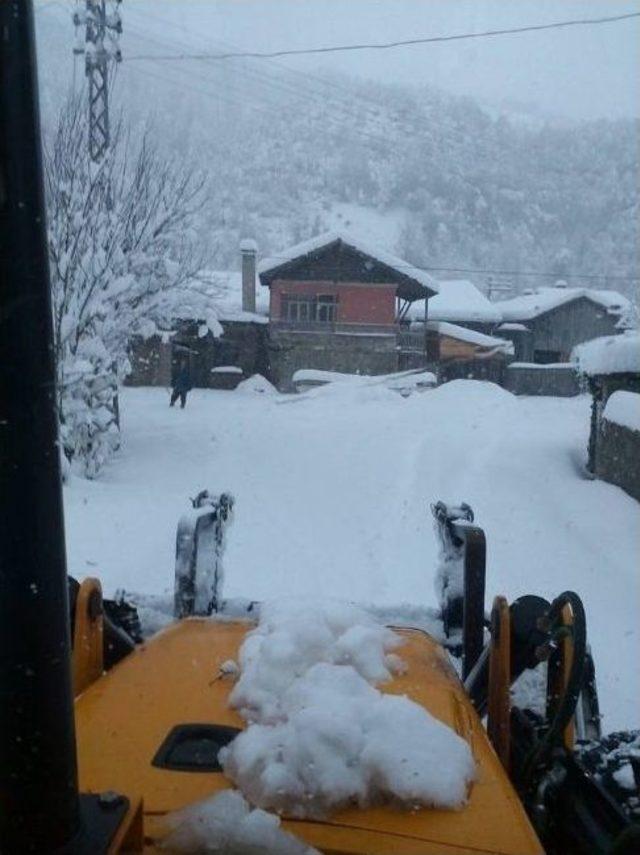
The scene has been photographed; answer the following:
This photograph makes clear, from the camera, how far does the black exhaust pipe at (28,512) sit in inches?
35.4

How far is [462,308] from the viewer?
43.6 m

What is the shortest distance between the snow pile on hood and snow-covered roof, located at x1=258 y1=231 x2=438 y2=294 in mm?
33286

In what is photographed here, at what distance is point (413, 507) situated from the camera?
10.5 meters

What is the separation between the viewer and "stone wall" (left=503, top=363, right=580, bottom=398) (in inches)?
1433

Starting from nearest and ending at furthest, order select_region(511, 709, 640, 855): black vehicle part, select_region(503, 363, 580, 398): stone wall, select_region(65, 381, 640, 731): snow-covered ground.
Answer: select_region(511, 709, 640, 855): black vehicle part
select_region(65, 381, 640, 731): snow-covered ground
select_region(503, 363, 580, 398): stone wall

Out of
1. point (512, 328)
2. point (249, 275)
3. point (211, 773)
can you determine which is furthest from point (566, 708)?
point (512, 328)

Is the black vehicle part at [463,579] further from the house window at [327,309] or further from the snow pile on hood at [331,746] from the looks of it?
the house window at [327,309]

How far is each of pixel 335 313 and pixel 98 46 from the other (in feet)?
80.0

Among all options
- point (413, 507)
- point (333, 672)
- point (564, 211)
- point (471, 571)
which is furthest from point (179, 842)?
point (564, 211)

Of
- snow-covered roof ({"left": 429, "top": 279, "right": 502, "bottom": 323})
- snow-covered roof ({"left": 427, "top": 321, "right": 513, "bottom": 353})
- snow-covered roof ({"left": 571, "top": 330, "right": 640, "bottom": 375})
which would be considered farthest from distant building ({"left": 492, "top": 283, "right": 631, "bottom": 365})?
snow-covered roof ({"left": 571, "top": 330, "right": 640, "bottom": 375})

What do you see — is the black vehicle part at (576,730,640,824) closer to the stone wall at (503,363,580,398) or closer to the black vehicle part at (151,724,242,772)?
the black vehicle part at (151,724,242,772)

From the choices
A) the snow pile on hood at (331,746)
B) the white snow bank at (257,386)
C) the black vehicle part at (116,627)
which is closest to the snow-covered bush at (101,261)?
the black vehicle part at (116,627)

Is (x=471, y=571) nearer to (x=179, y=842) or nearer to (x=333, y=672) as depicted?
(x=333, y=672)

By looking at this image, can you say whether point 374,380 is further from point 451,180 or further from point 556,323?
point 451,180
